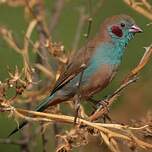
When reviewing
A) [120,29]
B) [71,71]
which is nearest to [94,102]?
[71,71]

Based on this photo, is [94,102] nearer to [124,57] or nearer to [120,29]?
[120,29]

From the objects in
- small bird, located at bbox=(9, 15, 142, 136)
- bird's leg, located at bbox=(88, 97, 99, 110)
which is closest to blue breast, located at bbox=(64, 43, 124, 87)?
small bird, located at bbox=(9, 15, 142, 136)

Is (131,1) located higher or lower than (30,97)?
higher

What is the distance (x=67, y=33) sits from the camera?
32.6ft

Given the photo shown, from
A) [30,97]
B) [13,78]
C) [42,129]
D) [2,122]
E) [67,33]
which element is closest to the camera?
[13,78]

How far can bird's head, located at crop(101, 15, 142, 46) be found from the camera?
211 inches

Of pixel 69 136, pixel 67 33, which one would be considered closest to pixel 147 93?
pixel 69 136

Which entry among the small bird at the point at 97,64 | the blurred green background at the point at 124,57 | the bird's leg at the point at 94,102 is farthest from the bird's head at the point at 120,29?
the bird's leg at the point at 94,102

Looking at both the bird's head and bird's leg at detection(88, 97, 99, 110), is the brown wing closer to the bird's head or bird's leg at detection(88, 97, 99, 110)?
bird's leg at detection(88, 97, 99, 110)

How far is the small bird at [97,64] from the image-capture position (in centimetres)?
522

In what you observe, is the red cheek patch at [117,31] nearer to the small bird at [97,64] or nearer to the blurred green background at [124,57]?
the small bird at [97,64]

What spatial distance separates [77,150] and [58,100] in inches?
17.3

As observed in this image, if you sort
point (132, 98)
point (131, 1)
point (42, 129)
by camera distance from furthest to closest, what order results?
point (132, 98) < point (42, 129) < point (131, 1)

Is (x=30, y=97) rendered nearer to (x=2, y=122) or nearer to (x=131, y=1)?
(x=131, y=1)
